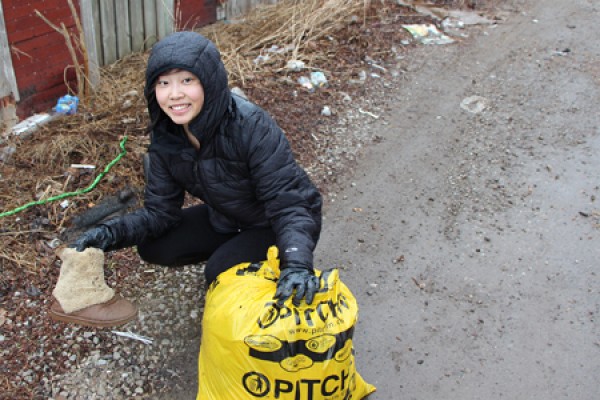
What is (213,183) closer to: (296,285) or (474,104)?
(296,285)

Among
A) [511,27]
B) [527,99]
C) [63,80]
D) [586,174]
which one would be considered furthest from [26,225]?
[511,27]

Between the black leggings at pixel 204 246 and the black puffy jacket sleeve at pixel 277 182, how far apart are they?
0.21m

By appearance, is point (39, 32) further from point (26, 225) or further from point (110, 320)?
point (110, 320)

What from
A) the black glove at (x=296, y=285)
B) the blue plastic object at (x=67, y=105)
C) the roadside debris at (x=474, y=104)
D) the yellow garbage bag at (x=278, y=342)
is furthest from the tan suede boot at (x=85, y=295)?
the roadside debris at (x=474, y=104)

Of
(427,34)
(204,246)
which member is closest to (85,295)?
(204,246)

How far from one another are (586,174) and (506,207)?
738 millimetres

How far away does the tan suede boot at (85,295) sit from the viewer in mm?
2492

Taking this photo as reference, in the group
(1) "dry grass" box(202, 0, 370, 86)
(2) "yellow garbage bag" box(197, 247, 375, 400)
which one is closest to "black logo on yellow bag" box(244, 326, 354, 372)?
(2) "yellow garbage bag" box(197, 247, 375, 400)

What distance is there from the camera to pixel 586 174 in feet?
14.1

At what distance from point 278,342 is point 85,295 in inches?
33.7

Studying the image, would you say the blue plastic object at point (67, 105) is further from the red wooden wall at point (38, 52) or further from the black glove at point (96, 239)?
the black glove at point (96, 239)

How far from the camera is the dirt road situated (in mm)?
2943

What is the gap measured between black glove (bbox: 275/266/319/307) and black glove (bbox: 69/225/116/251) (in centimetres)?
77

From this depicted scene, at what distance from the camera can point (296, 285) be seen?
7.59ft
